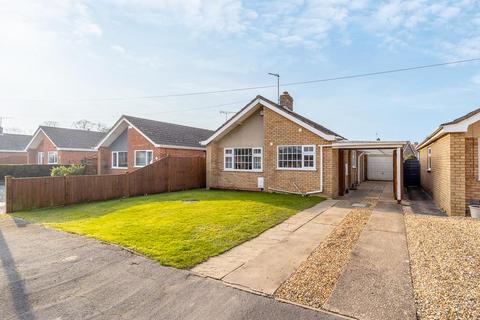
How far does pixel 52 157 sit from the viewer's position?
29.9 metres

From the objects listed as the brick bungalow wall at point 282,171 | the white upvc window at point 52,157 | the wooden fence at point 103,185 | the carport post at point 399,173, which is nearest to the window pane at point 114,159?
the wooden fence at point 103,185

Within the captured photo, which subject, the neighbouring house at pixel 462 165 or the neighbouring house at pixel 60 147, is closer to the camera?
the neighbouring house at pixel 462 165

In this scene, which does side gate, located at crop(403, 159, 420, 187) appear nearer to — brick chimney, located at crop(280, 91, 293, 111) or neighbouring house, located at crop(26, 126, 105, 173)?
brick chimney, located at crop(280, 91, 293, 111)

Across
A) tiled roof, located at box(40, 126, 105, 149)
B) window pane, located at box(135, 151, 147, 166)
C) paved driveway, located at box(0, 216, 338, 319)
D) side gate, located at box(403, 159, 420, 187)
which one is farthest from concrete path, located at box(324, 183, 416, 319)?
tiled roof, located at box(40, 126, 105, 149)

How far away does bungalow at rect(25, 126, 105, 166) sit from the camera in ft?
94.7

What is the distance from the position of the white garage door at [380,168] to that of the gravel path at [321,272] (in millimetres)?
21708

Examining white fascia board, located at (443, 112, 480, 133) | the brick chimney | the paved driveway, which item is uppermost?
the brick chimney

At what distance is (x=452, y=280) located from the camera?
4367 millimetres

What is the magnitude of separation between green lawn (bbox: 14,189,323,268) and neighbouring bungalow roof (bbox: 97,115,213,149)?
8.71 metres

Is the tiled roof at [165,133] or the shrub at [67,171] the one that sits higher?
the tiled roof at [165,133]

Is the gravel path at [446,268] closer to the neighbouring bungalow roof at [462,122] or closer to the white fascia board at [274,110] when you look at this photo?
the neighbouring bungalow roof at [462,122]

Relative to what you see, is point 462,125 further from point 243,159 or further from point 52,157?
point 52,157

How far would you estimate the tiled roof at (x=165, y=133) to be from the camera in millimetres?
20719

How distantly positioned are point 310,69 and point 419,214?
37.2ft
